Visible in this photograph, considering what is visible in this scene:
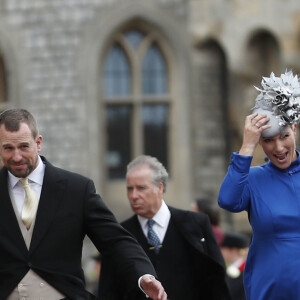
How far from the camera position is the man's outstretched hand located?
12.9 ft

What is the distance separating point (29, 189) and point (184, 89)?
1007 cm

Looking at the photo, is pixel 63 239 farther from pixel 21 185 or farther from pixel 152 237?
pixel 152 237

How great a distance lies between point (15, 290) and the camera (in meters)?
3.98

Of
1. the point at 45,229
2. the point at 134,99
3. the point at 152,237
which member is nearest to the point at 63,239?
the point at 45,229

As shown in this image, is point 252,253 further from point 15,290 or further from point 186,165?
point 186,165

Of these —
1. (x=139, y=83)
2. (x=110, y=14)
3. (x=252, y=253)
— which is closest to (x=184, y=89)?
(x=139, y=83)

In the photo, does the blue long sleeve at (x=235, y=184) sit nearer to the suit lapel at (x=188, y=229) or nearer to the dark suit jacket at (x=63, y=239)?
the dark suit jacket at (x=63, y=239)

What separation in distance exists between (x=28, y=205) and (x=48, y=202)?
3.7 inches

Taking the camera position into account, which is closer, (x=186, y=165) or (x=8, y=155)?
(x=8, y=155)

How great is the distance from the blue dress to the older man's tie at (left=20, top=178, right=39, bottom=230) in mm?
887

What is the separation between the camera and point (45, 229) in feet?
A: 13.1

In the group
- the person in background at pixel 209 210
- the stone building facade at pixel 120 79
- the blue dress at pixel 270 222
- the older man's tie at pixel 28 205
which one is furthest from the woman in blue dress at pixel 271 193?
the stone building facade at pixel 120 79

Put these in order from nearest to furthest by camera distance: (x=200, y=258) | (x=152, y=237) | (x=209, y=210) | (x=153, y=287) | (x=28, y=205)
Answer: (x=153, y=287) → (x=28, y=205) → (x=200, y=258) → (x=152, y=237) → (x=209, y=210)

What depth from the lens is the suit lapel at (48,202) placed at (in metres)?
3.98
